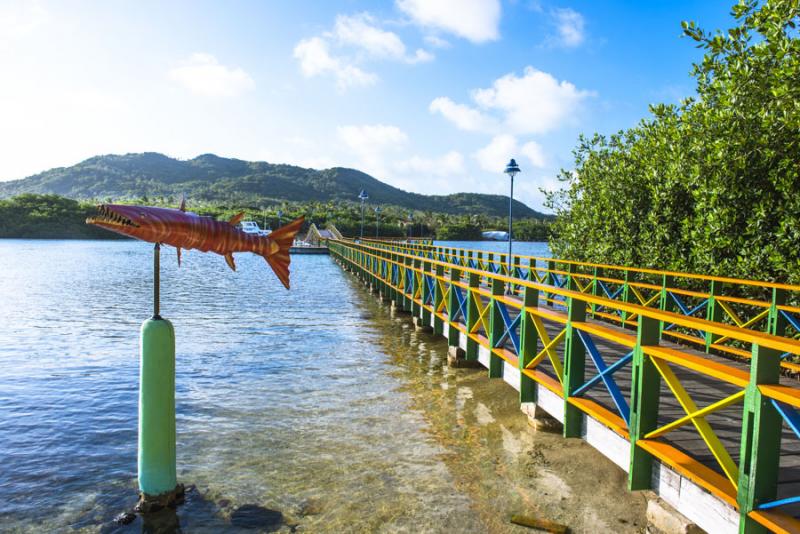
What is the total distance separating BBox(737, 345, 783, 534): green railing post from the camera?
9.78 ft

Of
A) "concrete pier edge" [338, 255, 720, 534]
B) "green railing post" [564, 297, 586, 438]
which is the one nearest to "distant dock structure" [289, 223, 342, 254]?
"green railing post" [564, 297, 586, 438]

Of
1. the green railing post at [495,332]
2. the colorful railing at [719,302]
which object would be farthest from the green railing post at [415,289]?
the green railing post at [495,332]

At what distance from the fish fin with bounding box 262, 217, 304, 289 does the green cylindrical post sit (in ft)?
3.72

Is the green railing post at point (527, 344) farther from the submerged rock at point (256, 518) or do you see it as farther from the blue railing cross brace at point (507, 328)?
the submerged rock at point (256, 518)

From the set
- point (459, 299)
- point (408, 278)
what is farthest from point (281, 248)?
point (408, 278)

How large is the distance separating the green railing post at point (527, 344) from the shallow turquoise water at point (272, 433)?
0.66 meters

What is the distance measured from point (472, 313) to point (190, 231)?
535 cm

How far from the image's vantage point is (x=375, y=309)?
800 inches

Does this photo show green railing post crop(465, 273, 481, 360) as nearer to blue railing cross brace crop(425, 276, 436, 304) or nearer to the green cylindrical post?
blue railing cross brace crop(425, 276, 436, 304)

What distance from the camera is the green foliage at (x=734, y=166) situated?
854 centimetres

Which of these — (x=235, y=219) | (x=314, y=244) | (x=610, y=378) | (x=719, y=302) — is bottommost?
(x=314, y=244)

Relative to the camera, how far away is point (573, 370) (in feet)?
17.6

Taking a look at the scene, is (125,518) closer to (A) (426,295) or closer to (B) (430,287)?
(B) (430,287)

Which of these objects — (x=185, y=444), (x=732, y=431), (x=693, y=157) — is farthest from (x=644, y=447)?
→ (x=693, y=157)
